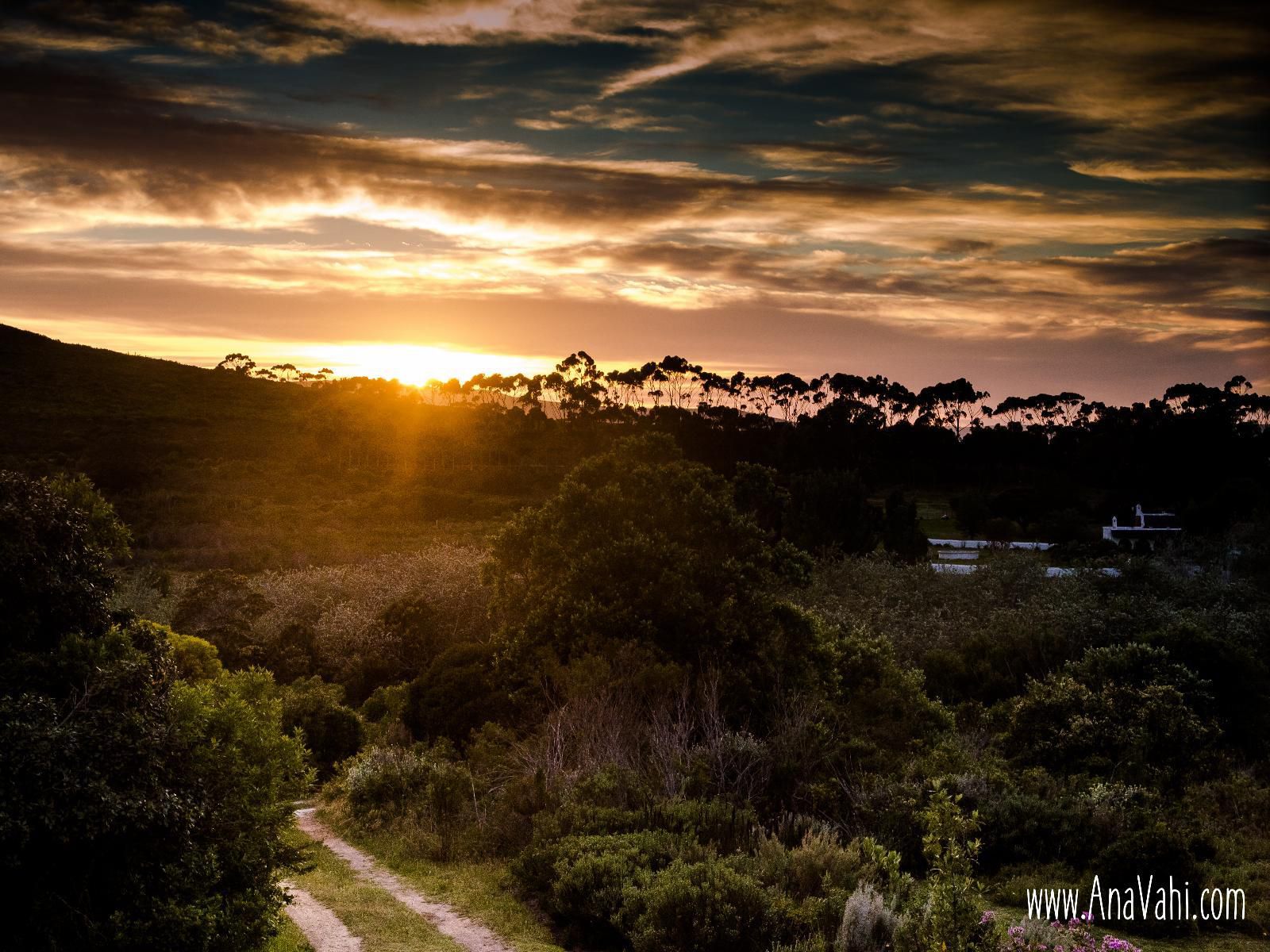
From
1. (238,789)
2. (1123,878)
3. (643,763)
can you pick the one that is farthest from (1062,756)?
(238,789)

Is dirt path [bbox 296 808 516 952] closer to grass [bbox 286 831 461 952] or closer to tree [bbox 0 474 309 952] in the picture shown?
grass [bbox 286 831 461 952]

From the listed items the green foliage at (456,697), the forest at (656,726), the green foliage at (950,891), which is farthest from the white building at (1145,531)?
the green foliage at (950,891)

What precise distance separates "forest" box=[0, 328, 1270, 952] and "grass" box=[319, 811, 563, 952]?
87 mm

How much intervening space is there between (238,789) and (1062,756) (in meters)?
15.2

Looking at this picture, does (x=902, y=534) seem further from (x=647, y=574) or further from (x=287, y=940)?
(x=287, y=940)

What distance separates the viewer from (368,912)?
12.5 m

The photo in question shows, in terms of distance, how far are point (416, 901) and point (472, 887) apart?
79cm

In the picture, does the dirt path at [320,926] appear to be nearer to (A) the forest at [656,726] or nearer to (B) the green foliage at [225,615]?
(A) the forest at [656,726]

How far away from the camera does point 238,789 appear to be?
9.82 metres

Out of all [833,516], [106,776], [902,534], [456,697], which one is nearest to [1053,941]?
[106,776]

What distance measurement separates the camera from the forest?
867cm

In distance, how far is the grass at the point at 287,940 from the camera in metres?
10.5

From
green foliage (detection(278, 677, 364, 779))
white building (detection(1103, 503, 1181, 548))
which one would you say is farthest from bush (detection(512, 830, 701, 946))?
white building (detection(1103, 503, 1181, 548))

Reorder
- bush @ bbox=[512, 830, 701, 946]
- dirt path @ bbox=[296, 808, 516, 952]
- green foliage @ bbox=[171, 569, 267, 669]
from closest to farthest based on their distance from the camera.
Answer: dirt path @ bbox=[296, 808, 516, 952]
bush @ bbox=[512, 830, 701, 946]
green foliage @ bbox=[171, 569, 267, 669]
